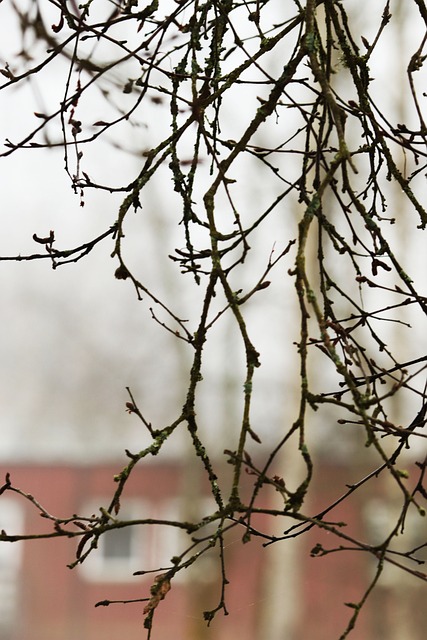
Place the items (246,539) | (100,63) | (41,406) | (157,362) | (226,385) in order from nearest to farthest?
(246,539) < (100,63) < (226,385) < (157,362) < (41,406)

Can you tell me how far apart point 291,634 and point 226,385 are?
269cm

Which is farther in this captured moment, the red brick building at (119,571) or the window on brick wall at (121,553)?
the window on brick wall at (121,553)

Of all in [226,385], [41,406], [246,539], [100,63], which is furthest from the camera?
[41,406]

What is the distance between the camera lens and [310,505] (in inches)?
452

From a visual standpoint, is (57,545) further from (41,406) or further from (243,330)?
(243,330)

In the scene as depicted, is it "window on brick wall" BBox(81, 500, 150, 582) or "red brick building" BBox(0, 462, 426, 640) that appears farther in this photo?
"window on brick wall" BBox(81, 500, 150, 582)

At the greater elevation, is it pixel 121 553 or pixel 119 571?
pixel 121 553

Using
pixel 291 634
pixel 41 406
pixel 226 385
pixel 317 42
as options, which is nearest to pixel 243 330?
pixel 317 42

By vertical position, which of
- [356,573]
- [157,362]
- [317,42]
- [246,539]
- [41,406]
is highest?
[41,406]

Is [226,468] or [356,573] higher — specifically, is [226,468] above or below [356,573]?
above

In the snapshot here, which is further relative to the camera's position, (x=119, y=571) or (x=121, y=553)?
(x=121, y=553)

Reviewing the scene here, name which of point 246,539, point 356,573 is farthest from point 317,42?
point 356,573

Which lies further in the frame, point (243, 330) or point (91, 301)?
point (91, 301)

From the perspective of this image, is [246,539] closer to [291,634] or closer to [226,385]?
[291,634]
